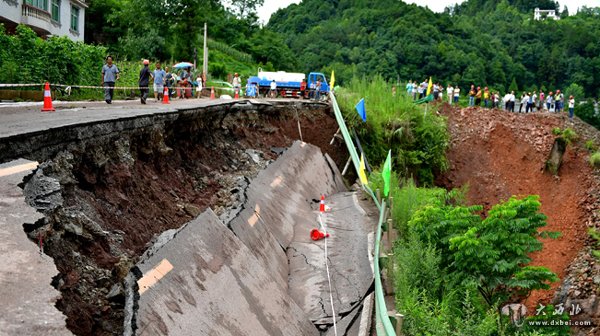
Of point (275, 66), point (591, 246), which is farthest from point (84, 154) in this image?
point (275, 66)

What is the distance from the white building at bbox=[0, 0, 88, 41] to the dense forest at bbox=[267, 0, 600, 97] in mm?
35281

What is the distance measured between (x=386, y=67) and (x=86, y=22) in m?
40.5

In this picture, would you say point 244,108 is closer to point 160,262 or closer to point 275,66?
point 160,262

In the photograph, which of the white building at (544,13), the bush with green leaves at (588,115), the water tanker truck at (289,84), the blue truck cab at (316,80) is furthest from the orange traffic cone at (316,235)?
the white building at (544,13)

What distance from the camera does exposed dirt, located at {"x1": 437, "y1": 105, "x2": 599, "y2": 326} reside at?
75.6 feet

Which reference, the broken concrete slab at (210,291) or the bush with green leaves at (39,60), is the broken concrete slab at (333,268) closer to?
the broken concrete slab at (210,291)

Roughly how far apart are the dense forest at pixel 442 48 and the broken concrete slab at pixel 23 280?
62.0 metres

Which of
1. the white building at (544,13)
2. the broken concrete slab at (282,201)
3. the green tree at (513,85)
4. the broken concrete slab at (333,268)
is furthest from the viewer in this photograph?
the white building at (544,13)

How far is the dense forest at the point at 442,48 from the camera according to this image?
77.1 m

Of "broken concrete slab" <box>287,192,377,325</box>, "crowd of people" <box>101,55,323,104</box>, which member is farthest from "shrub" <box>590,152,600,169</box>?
"broken concrete slab" <box>287,192,377,325</box>

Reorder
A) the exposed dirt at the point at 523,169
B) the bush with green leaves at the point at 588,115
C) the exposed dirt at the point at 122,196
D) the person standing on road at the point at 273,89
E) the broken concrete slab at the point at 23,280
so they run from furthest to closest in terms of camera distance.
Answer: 1. the bush with green leaves at the point at 588,115
2. the person standing on road at the point at 273,89
3. the exposed dirt at the point at 523,169
4. the exposed dirt at the point at 122,196
5. the broken concrete slab at the point at 23,280

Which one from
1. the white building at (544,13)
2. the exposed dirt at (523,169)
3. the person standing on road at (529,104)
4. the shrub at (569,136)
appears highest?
the white building at (544,13)

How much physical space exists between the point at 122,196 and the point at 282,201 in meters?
4.28

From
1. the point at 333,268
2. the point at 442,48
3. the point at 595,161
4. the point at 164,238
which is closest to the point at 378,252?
the point at 333,268
